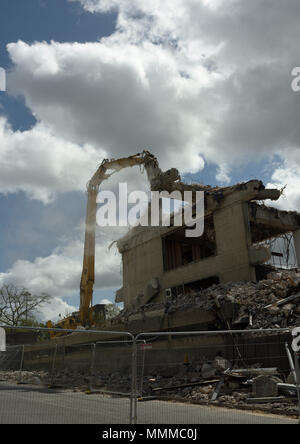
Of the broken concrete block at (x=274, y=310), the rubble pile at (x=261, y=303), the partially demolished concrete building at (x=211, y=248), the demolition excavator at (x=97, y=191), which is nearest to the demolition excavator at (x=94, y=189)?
the demolition excavator at (x=97, y=191)

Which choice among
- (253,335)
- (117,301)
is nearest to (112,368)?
(253,335)

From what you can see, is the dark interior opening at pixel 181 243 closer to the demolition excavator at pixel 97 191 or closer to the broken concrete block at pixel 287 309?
the demolition excavator at pixel 97 191

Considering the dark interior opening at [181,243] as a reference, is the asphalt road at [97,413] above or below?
below

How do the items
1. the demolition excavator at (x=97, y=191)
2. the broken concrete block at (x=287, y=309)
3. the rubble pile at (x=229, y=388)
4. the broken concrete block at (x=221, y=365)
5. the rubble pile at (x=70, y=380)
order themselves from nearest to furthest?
the rubble pile at (x=229, y=388), the broken concrete block at (x=221, y=365), the rubble pile at (x=70, y=380), the broken concrete block at (x=287, y=309), the demolition excavator at (x=97, y=191)

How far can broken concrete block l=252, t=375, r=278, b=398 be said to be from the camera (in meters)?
10.1

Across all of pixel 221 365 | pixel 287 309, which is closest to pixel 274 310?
pixel 287 309

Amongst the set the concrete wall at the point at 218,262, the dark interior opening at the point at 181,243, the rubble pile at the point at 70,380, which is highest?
the dark interior opening at the point at 181,243

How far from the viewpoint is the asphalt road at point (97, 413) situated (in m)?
6.99

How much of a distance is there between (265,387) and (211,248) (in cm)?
Result: 2236

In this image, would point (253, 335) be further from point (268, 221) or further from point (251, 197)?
point (268, 221)

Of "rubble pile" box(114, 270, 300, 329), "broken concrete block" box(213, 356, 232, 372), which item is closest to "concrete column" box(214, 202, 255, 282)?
"rubble pile" box(114, 270, 300, 329)

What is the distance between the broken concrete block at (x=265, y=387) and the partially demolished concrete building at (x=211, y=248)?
34.4ft

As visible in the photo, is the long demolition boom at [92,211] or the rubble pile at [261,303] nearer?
the rubble pile at [261,303]

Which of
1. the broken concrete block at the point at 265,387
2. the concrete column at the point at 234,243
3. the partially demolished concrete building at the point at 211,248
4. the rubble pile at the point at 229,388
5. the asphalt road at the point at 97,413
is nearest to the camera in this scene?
the asphalt road at the point at 97,413
